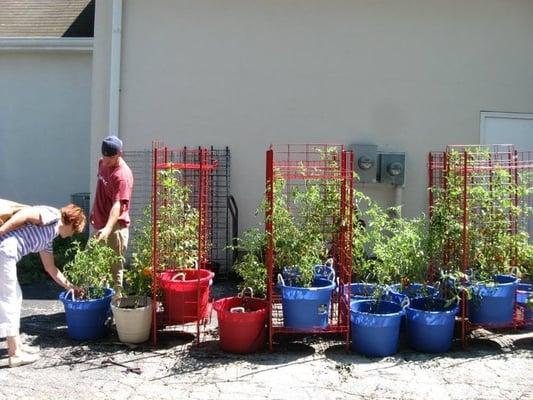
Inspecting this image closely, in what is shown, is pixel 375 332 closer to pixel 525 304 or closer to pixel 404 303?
pixel 404 303

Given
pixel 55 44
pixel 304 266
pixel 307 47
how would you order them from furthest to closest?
pixel 55 44 → pixel 307 47 → pixel 304 266

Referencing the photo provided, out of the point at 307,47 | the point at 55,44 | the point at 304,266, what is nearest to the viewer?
the point at 304,266

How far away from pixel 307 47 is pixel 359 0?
90 cm

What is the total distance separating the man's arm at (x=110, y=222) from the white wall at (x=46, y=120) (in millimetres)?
4675

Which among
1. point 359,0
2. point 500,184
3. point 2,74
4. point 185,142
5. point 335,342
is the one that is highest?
point 359,0

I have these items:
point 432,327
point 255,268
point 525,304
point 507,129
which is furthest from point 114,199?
point 507,129

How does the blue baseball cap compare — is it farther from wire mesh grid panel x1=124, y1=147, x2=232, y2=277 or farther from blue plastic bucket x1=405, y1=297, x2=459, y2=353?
blue plastic bucket x1=405, y1=297, x2=459, y2=353

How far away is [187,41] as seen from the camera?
7.77 metres

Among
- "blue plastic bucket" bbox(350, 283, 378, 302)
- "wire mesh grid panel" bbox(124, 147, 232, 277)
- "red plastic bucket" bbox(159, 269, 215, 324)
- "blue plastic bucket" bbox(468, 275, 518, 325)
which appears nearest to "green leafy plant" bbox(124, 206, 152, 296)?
"red plastic bucket" bbox(159, 269, 215, 324)

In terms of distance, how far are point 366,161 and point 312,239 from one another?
280cm

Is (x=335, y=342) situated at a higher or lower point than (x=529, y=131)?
lower

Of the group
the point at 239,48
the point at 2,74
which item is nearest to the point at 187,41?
the point at 239,48

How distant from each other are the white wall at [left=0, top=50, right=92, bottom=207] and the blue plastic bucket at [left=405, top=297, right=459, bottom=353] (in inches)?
252

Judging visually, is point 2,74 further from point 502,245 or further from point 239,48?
point 502,245
